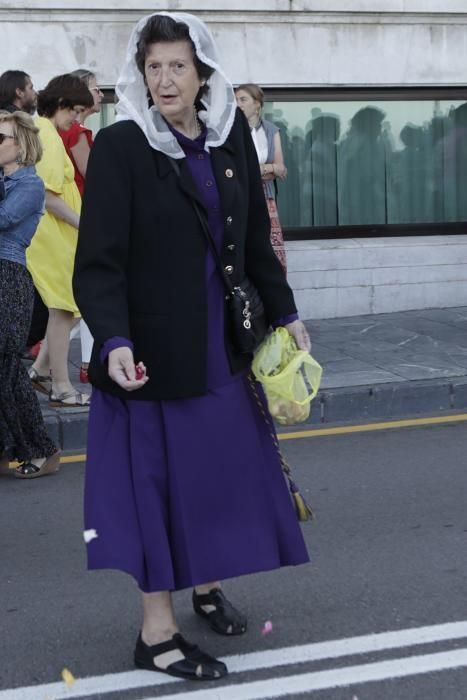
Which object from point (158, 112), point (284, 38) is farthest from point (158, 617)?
point (284, 38)

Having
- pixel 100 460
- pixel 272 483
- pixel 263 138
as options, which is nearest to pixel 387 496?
pixel 272 483

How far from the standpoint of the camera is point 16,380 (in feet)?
21.8

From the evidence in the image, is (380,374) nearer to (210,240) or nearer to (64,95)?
(64,95)

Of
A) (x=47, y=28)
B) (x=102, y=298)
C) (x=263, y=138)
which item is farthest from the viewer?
(x=47, y=28)

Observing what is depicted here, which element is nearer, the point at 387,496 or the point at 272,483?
the point at 272,483

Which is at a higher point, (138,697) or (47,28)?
(47,28)

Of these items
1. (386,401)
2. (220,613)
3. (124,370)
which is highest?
(124,370)

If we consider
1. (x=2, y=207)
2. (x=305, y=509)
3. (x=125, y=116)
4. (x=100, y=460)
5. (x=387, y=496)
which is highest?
(x=125, y=116)

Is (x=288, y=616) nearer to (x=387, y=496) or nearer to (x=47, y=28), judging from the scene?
(x=387, y=496)

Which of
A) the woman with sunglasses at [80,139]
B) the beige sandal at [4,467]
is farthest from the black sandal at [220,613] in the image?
the woman with sunglasses at [80,139]

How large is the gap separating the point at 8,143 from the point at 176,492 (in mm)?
3112

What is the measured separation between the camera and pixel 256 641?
172 inches

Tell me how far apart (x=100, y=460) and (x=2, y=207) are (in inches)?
111

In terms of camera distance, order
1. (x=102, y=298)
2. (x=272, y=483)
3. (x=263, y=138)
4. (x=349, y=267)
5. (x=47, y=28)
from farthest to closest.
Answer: (x=349, y=267) → (x=47, y=28) → (x=263, y=138) → (x=272, y=483) → (x=102, y=298)
